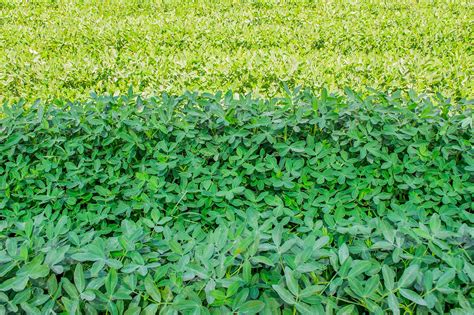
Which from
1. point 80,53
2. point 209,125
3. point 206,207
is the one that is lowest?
point 80,53

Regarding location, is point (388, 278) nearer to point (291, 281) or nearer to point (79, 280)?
point (291, 281)

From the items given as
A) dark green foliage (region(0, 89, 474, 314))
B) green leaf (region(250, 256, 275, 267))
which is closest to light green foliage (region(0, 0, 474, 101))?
dark green foliage (region(0, 89, 474, 314))

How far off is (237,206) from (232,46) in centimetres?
325

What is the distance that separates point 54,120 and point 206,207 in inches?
39.8

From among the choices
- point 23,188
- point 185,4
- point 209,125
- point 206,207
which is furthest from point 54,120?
point 185,4

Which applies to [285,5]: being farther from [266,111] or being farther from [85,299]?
[85,299]

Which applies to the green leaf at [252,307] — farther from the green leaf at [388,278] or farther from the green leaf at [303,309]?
the green leaf at [388,278]

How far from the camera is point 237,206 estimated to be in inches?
74.0

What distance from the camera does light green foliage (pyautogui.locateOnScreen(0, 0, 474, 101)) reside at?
378 cm

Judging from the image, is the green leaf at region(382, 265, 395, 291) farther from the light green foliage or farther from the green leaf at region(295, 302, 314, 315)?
the light green foliage

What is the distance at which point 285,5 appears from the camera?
604 cm

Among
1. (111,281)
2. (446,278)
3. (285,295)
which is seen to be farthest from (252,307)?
(446,278)

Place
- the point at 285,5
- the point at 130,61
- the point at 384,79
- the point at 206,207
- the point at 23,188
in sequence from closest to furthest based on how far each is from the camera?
the point at 206,207 < the point at 23,188 < the point at 384,79 < the point at 130,61 < the point at 285,5

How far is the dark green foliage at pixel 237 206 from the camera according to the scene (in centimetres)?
112
